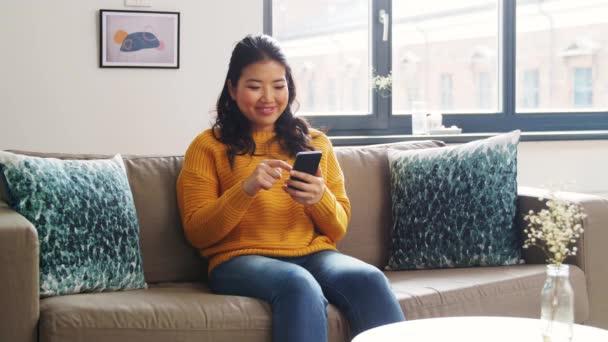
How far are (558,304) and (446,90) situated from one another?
2891 millimetres

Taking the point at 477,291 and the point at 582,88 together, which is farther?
the point at 582,88

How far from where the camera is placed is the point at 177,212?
2658 millimetres

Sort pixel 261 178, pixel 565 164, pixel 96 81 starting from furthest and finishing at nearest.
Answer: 1. pixel 565 164
2. pixel 96 81
3. pixel 261 178

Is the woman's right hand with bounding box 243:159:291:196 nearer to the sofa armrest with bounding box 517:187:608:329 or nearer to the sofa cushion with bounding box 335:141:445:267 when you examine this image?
the sofa cushion with bounding box 335:141:445:267

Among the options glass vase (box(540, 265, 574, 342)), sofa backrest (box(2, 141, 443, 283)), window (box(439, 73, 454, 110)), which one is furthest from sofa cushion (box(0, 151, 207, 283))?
window (box(439, 73, 454, 110))

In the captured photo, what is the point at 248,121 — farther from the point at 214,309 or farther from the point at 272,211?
the point at 214,309

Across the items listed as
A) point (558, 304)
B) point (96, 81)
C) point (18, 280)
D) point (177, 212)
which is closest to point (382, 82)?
point (96, 81)

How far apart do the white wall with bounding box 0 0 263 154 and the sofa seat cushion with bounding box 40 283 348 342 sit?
1482 mm

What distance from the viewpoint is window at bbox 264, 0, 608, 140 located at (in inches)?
164

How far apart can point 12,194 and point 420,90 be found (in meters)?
2.48

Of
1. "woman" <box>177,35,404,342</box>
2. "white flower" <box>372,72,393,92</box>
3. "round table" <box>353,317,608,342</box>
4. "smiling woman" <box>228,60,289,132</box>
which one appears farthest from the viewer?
"white flower" <box>372,72,393,92</box>

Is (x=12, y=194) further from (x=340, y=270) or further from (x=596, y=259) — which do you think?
(x=596, y=259)

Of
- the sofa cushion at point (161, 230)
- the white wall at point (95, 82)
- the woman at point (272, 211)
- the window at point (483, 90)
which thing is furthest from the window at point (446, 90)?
the sofa cushion at point (161, 230)

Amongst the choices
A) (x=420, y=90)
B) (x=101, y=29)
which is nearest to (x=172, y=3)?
(x=101, y=29)
